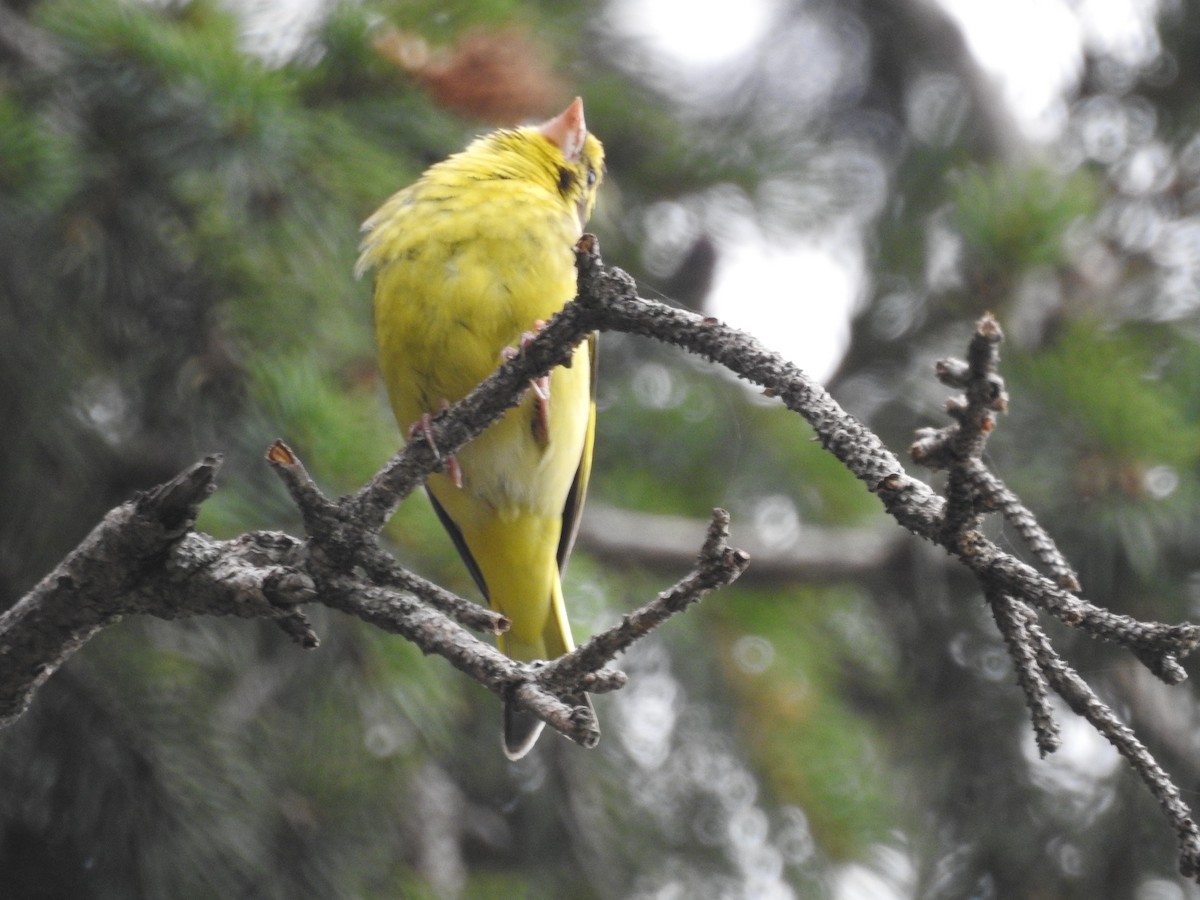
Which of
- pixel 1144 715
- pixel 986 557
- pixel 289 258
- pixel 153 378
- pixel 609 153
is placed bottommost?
pixel 986 557

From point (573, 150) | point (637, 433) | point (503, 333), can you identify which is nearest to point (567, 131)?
point (573, 150)

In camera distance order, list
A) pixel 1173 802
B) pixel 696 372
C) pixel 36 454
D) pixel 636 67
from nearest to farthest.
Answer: pixel 1173 802 → pixel 36 454 → pixel 636 67 → pixel 696 372

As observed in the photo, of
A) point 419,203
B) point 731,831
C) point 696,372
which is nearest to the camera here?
point 419,203

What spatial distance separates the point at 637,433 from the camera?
463cm

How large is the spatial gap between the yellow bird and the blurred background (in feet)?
0.43

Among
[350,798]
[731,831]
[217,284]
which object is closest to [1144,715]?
[731,831]

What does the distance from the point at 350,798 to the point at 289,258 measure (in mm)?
1283

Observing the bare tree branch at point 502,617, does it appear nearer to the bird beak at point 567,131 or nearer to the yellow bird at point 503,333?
the yellow bird at point 503,333

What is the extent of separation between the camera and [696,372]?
4.73 m

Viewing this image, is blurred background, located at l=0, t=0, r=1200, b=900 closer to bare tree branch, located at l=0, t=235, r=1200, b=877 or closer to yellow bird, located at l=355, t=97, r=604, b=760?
yellow bird, located at l=355, t=97, r=604, b=760

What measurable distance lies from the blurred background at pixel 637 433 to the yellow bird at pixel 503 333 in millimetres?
132

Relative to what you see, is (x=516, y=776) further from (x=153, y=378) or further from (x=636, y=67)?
(x=636, y=67)

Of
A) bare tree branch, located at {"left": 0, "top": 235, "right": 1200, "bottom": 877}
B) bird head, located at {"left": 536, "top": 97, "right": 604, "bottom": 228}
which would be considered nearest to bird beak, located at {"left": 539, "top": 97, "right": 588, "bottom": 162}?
bird head, located at {"left": 536, "top": 97, "right": 604, "bottom": 228}

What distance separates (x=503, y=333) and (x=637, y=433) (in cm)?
188
